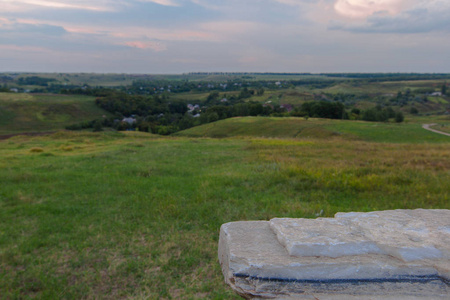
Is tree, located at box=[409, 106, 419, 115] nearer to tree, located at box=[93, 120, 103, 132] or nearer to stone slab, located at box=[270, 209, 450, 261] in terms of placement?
tree, located at box=[93, 120, 103, 132]

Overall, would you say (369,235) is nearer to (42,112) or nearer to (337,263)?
(337,263)

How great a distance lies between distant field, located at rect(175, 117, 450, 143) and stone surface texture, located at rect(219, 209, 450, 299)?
31733 mm

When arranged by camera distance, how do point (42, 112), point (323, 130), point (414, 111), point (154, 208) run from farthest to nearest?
point (414, 111)
point (42, 112)
point (323, 130)
point (154, 208)

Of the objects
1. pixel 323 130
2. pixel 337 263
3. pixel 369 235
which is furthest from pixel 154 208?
pixel 323 130

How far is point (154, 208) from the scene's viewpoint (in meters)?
6.94

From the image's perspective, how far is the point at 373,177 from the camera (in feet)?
29.4

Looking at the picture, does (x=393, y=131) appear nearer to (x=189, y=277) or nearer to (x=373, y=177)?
(x=373, y=177)

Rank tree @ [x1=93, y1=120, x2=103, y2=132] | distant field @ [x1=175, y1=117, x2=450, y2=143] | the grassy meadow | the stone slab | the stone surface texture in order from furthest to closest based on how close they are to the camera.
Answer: tree @ [x1=93, y1=120, x2=103, y2=132] < distant field @ [x1=175, y1=117, x2=450, y2=143] < the grassy meadow < the stone slab < the stone surface texture

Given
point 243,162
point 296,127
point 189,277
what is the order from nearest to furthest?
point 189,277, point 243,162, point 296,127

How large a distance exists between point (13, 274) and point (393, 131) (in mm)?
38523

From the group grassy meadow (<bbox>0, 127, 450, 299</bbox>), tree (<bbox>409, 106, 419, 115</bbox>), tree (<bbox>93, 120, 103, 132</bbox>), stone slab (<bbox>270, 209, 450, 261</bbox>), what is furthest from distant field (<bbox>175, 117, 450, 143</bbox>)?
tree (<bbox>409, 106, 419, 115</bbox>)

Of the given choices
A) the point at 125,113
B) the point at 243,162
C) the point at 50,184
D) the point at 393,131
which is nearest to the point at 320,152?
the point at 243,162

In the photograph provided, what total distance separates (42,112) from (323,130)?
6421 cm

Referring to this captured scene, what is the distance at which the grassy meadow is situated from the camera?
14.5 ft
